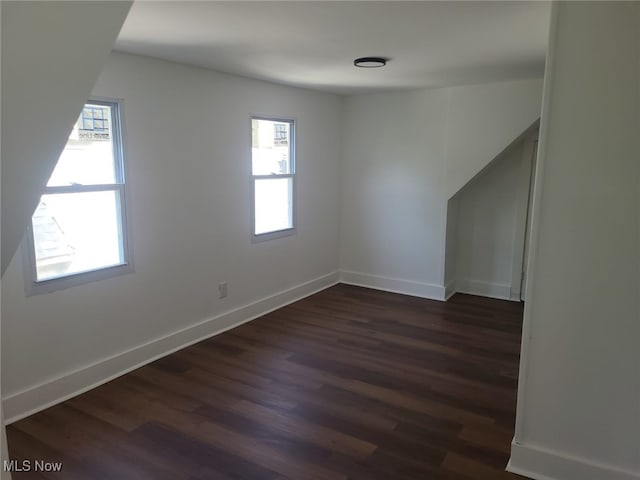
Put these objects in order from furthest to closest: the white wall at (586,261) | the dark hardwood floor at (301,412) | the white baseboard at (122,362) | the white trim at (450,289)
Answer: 1. the white trim at (450,289)
2. the white baseboard at (122,362)
3. the dark hardwood floor at (301,412)
4. the white wall at (586,261)

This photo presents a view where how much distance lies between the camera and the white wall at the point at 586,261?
6.07ft

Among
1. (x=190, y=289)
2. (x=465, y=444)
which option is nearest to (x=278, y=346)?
(x=190, y=289)

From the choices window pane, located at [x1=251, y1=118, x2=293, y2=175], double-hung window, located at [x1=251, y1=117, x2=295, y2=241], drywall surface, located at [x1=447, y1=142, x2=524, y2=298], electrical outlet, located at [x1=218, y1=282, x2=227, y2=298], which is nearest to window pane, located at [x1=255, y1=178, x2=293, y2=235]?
double-hung window, located at [x1=251, y1=117, x2=295, y2=241]

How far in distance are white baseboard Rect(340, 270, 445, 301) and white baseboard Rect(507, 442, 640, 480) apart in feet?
9.15

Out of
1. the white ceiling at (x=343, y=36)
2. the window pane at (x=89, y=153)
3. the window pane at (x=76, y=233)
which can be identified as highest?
the white ceiling at (x=343, y=36)

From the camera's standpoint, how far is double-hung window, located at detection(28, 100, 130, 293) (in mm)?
2756

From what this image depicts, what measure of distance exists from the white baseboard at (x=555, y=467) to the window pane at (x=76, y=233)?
2.71 meters

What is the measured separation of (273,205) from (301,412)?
2.29 m

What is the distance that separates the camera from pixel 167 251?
3.50 meters

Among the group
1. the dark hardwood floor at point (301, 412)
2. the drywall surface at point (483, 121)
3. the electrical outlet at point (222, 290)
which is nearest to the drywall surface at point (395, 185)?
the drywall surface at point (483, 121)

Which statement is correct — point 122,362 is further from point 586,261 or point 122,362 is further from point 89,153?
point 586,261

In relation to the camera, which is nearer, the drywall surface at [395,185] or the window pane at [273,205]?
the window pane at [273,205]

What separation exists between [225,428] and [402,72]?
115 inches

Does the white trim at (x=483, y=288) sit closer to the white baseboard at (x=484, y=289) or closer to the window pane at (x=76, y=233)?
the white baseboard at (x=484, y=289)
